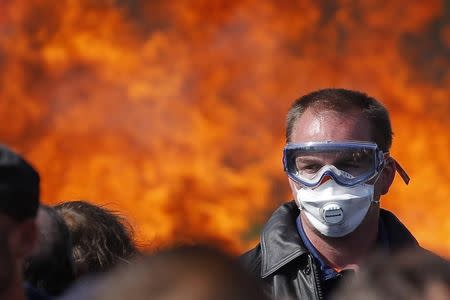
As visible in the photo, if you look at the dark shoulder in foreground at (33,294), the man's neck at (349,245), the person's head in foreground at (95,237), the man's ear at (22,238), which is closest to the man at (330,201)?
the man's neck at (349,245)

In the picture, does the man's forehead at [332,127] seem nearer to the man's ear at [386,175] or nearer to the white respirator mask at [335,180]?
the white respirator mask at [335,180]

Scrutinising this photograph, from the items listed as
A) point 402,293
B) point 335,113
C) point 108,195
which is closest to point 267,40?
point 108,195

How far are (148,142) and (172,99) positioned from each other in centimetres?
75

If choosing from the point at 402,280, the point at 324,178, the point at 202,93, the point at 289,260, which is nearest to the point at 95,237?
the point at 289,260

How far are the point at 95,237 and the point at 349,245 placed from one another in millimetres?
1132

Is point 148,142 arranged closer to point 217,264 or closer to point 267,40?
point 267,40

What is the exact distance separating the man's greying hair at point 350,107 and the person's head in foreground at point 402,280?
267 centimetres

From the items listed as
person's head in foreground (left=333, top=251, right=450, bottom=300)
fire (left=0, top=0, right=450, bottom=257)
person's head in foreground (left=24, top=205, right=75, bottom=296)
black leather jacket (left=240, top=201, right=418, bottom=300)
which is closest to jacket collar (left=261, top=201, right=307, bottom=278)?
black leather jacket (left=240, top=201, right=418, bottom=300)

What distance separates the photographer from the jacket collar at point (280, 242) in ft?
14.4

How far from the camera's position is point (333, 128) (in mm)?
4449

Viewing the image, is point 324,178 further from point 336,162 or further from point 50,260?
point 50,260

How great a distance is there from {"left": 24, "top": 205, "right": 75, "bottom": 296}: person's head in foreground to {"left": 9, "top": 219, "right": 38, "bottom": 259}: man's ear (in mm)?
626

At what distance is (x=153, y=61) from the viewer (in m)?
14.9

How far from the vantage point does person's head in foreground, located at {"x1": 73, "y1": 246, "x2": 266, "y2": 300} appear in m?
1.69
